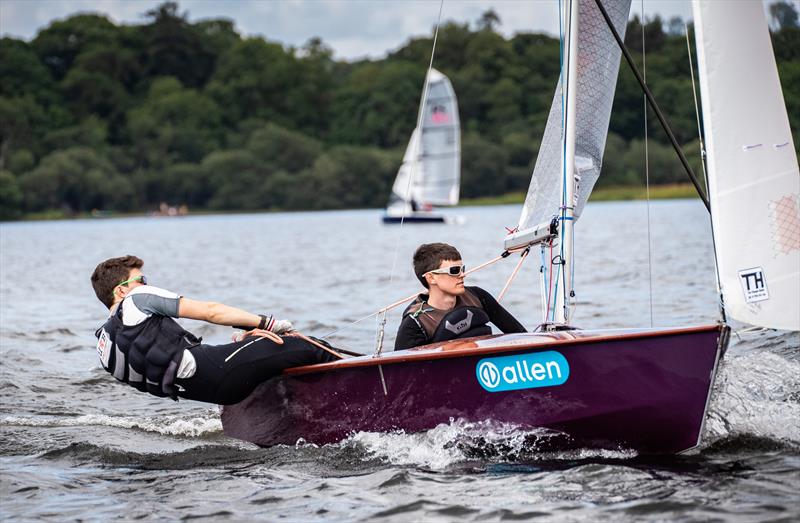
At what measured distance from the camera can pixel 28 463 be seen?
6270 millimetres

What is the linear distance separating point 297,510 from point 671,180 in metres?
61.5

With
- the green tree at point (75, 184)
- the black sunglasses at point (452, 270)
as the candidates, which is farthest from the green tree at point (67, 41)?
the black sunglasses at point (452, 270)

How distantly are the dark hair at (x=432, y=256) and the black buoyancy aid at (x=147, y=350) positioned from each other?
4.17 feet

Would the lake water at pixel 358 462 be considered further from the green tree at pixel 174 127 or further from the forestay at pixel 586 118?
the green tree at pixel 174 127

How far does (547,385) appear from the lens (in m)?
5.43

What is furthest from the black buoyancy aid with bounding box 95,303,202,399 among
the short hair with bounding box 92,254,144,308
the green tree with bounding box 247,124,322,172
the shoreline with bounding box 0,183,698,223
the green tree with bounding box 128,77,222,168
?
the green tree with bounding box 128,77,222,168

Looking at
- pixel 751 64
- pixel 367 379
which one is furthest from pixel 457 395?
pixel 751 64

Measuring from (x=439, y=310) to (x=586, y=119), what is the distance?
1539mm

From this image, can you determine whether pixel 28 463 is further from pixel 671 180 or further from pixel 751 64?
pixel 671 180

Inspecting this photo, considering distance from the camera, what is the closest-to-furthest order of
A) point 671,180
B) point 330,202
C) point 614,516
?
point 614,516 → point 671,180 → point 330,202

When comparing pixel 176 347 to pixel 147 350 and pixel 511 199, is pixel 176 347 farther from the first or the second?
pixel 511 199

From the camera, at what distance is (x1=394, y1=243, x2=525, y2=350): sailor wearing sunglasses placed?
6203mm

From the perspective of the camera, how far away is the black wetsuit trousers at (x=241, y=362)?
19.6 feet

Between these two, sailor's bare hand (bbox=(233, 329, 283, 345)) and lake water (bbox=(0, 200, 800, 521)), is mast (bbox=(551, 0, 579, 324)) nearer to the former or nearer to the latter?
lake water (bbox=(0, 200, 800, 521))
